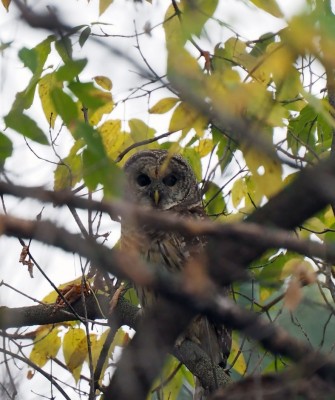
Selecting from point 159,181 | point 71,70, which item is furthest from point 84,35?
point 159,181

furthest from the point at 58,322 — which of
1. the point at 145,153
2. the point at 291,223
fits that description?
the point at 291,223

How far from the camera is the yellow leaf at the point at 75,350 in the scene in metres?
3.78

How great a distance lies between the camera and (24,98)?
2668mm

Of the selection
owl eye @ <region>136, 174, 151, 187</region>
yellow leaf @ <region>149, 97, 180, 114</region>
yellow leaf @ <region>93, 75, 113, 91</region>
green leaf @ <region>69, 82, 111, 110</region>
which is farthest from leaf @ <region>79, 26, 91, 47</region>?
owl eye @ <region>136, 174, 151, 187</region>

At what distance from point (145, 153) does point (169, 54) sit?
11.0 feet

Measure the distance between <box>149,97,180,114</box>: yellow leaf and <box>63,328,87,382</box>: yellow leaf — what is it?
52.9 inches

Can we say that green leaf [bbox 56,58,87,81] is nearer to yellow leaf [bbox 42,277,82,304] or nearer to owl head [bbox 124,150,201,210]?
yellow leaf [bbox 42,277,82,304]

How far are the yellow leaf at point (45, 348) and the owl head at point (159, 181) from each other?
4.64 feet

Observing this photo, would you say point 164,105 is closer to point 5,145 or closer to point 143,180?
point 5,145

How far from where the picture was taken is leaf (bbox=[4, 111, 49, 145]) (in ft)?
6.15

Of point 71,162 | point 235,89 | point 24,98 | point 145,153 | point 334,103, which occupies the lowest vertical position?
A: point 235,89

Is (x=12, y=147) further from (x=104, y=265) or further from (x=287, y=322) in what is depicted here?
(x=287, y=322)

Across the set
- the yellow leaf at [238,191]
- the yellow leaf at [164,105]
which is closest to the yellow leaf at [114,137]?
the yellow leaf at [238,191]

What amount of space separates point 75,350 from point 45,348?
0.16 m
